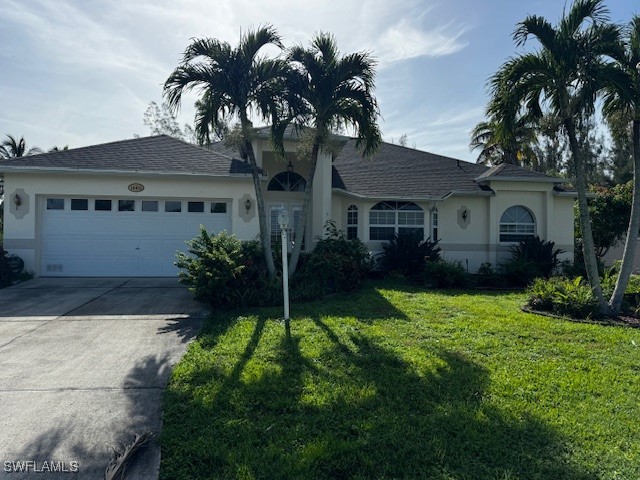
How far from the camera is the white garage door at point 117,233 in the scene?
12547 mm

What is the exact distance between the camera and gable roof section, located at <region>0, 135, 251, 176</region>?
12320 millimetres

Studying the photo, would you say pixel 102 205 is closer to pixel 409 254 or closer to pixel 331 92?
pixel 331 92

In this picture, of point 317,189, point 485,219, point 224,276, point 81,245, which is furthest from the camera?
point 485,219

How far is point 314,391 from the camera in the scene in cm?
470

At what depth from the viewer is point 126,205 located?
1288 cm

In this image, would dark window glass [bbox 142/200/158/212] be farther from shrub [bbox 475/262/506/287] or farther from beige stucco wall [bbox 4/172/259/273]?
shrub [bbox 475/262/506/287]

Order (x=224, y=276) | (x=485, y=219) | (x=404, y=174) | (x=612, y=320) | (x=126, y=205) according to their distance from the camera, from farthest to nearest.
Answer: (x=404, y=174)
(x=485, y=219)
(x=126, y=205)
(x=224, y=276)
(x=612, y=320)

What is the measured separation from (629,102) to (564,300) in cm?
419

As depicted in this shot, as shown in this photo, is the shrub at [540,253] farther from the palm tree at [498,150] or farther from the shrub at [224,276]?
the shrub at [224,276]

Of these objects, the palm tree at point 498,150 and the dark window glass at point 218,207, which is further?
the palm tree at point 498,150

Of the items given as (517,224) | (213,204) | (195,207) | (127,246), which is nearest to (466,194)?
(517,224)

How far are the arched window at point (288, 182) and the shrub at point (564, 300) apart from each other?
939cm

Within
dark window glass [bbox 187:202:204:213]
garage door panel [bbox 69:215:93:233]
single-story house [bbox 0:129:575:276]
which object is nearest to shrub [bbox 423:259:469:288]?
single-story house [bbox 0:129:575:276]

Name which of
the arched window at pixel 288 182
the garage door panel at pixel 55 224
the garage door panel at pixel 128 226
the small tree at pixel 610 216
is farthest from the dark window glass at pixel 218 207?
the small tree at pixel 610 216
